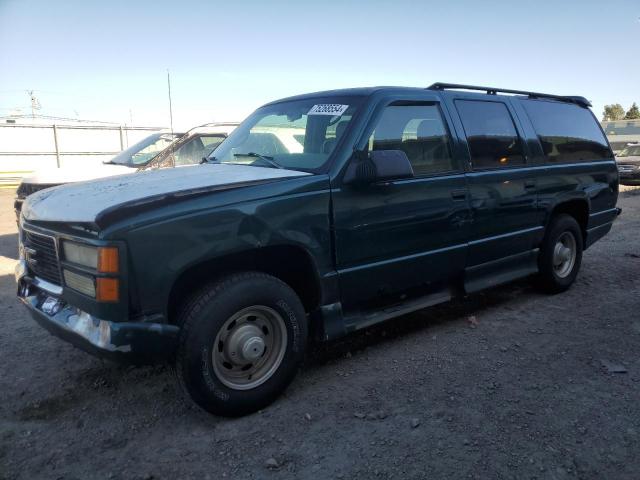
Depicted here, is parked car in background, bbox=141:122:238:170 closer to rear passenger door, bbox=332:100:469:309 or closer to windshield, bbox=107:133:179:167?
windshield, bbox=107:133:179:167

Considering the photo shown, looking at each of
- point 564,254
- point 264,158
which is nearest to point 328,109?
point 264,158

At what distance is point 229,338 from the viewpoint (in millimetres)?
2971

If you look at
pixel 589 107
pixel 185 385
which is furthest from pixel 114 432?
pixel 589 107

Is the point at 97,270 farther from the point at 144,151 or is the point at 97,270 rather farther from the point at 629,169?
the point at 629,169

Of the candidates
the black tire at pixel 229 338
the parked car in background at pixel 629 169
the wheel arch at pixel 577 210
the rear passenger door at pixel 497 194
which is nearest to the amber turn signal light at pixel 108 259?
the black tire at pixel 229 338

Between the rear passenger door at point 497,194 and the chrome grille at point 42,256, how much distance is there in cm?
301

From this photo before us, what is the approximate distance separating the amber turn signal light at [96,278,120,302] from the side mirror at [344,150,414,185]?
1546mm

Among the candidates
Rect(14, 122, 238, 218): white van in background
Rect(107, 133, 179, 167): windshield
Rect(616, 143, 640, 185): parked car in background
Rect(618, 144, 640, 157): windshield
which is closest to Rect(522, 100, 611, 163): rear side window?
Rect(14, 122, 238, 218): white van in background

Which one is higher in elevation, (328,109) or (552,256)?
(328,109)

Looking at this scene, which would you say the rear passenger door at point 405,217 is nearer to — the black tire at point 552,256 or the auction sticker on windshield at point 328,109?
the auction sticker on windshield at point 328,109

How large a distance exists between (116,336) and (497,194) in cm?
319

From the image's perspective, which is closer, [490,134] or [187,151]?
[490,134]

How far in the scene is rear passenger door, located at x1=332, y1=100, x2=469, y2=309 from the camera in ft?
11.1

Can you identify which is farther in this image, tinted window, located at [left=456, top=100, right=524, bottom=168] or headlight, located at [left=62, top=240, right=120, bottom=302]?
tinted window, located at [left=456, top=100, right=524, bottom=168]
